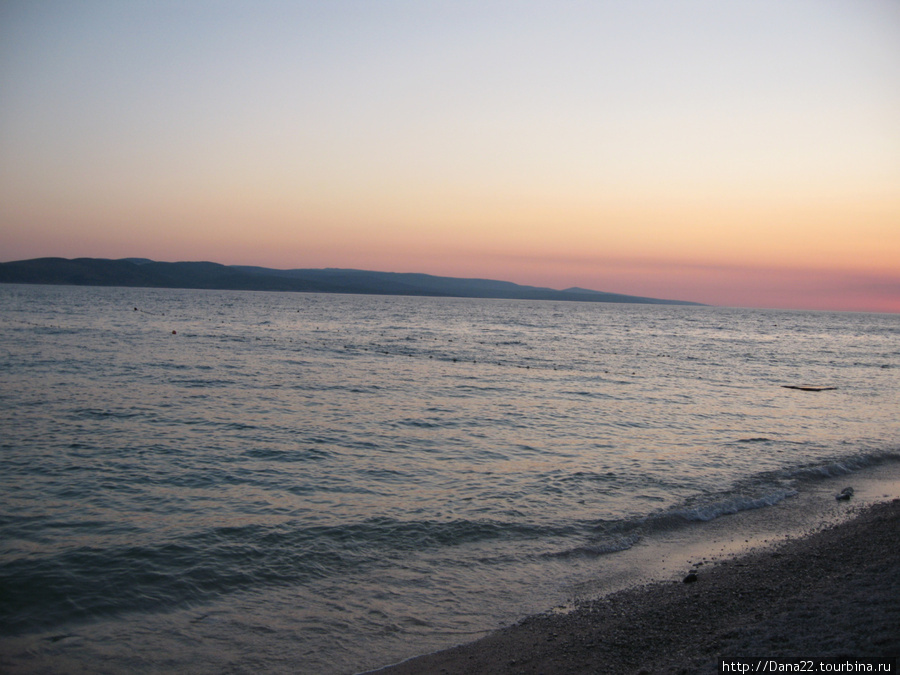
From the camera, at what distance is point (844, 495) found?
12.5 meters

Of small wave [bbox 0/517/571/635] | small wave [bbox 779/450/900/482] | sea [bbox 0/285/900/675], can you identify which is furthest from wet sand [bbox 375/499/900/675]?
small wave [bbox 779/450/900/482]

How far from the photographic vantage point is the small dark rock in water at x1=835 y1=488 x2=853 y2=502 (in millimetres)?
12367

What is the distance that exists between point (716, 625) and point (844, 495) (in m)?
8.04

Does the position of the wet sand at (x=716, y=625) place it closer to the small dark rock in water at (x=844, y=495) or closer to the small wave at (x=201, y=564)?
the small wave at (x=201, y=564)

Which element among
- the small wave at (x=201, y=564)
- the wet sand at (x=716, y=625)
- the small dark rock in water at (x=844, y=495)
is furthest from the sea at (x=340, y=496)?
the wet sand at (x=716, y=625)

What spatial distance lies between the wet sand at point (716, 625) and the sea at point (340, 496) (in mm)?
611

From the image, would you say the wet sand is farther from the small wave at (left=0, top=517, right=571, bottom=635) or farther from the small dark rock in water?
the small dark rock in water

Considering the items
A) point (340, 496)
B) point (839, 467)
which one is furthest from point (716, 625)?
point (839, 467)

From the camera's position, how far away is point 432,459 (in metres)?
14.8

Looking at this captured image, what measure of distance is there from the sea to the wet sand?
611mm

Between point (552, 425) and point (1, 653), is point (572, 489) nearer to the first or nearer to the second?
point (552, 425)

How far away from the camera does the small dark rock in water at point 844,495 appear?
12367 mm

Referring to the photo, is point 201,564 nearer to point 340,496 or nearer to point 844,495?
point 340,496

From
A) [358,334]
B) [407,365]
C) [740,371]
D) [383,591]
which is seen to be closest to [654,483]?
[383,591]
